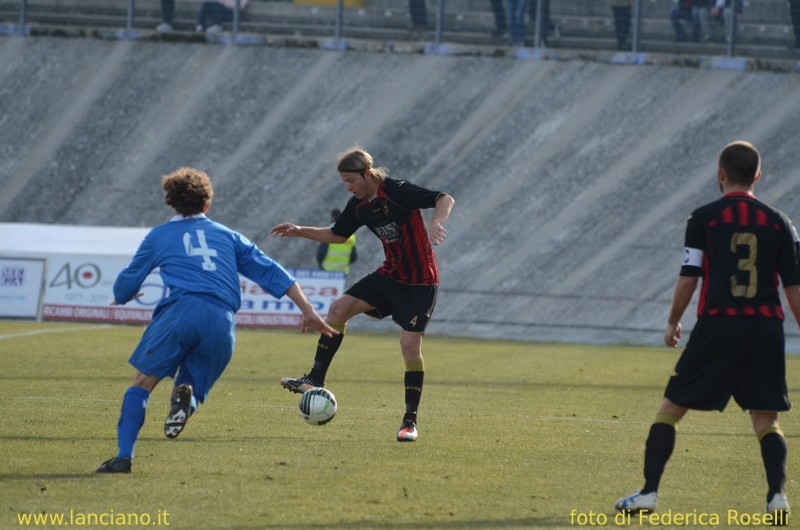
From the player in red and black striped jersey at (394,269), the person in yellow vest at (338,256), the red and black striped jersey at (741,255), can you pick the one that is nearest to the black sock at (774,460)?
the red and black striped jersey at (741,255)

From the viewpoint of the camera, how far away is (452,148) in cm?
3269

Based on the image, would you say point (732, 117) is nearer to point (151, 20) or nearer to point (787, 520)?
point (151, 20)

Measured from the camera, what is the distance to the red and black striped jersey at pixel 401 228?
9812 millimetres

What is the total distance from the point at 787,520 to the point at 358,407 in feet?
18.2

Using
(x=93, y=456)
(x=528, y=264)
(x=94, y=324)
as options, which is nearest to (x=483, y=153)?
(x=528, y=264)

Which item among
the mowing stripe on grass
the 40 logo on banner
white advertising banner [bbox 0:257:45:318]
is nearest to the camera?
the mowing stripe on grass

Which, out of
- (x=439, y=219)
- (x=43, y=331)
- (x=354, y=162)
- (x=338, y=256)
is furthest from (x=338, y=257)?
(x=439, y=219)

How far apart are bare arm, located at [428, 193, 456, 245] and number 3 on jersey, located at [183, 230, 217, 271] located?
6.03 feet

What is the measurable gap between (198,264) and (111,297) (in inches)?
606

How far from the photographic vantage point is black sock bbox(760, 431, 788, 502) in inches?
261

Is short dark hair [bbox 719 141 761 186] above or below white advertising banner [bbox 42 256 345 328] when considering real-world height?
above

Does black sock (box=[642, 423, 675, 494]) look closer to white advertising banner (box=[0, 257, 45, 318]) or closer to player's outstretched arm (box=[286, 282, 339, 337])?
player's outstretched arm (box=[286, 282, 339, 337])

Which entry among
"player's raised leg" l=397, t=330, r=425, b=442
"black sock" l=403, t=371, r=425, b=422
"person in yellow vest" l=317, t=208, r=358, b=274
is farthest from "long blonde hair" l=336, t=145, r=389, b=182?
"person in yellow vest" l=317, t=208, r=358, b=274

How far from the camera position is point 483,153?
3222cm
